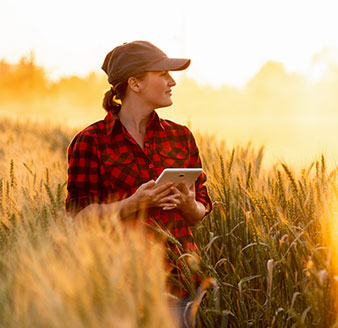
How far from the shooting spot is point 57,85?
3120cm

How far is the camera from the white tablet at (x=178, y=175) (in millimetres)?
1796

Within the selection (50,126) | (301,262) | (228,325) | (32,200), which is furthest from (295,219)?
(50,126)

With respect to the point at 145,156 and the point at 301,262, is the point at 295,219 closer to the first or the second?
the point at 301,262

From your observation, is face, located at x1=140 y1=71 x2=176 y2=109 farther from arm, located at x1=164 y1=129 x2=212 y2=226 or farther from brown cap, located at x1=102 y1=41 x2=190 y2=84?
arm, located at x1=164 y1=129 x2=212 y2=226

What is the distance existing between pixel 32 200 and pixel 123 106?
0.52 meters

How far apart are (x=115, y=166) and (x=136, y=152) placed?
0.11 m

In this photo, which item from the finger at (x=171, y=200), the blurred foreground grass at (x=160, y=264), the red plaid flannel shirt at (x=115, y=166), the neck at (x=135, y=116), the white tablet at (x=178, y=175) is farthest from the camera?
the neck at (x=135, y=116)

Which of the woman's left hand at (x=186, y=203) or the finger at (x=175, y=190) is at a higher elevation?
the finger at (x=175, y=190)

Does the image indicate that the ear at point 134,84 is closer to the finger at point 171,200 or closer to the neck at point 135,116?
the neck at point 135,116

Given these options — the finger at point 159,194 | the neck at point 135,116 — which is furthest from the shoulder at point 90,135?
the finger at point 159,194

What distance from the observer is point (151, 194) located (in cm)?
186

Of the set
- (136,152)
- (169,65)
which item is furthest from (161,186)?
(169,65)

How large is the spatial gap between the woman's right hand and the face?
384mm

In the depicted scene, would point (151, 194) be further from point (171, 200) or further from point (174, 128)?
point (174, 128)
